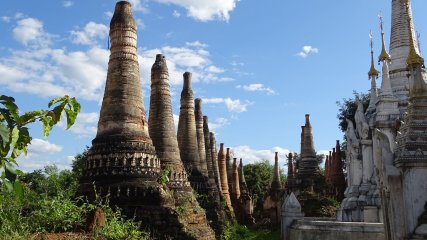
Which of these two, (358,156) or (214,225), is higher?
(358,156)

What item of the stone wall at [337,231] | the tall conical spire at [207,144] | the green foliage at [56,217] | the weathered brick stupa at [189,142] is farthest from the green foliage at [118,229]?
the tall conical spire at [207,144]

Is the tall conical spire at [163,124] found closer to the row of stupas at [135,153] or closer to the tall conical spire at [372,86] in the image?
the row of stupas at [135,153]

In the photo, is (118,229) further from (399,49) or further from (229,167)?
(229,167)

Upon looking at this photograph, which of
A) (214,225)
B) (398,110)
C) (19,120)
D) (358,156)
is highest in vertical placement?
(398,110)

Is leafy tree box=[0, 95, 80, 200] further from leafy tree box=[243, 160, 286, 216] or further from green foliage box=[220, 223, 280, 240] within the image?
leafy tree box=[243, 160, 286, 216]

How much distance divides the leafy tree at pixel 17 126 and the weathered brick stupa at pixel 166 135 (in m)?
11.8

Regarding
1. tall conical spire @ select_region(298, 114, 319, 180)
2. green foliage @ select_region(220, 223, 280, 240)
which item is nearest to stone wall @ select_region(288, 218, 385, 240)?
green foliage @ select_region(220, 223, 280, 240)

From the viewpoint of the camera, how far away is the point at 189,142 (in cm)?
2014

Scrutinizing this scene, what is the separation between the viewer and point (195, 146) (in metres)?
20.5

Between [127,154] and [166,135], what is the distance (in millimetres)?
4193

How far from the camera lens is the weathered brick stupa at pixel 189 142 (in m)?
20.0

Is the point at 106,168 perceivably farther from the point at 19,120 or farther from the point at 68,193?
the point at 19,120

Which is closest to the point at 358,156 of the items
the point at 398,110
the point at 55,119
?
the point at 398,110

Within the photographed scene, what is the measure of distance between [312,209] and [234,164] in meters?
13.1
